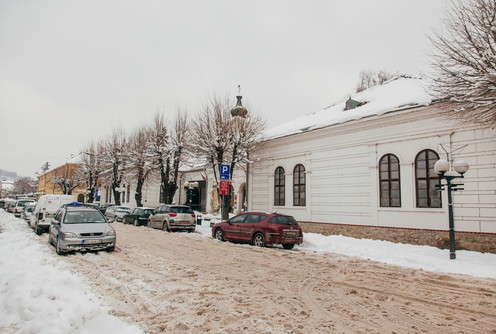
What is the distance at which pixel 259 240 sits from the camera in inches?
535

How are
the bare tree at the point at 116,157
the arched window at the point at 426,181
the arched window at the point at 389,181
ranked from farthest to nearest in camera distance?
the bare tree at the point at 116,157, the arched window at the point at 389,181, the arched window at the point at 426,181

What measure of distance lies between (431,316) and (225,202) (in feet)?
50.7

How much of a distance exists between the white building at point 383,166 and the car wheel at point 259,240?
5.34 m

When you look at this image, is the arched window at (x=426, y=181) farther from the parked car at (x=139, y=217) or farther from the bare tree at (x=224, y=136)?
the parked car at (x=139, y=217)

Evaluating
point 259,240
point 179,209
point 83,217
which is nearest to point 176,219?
point 179,209

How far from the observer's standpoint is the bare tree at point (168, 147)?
983 inches

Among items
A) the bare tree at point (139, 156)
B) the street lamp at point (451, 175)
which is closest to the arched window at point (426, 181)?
the street lamp at point (451, 175)

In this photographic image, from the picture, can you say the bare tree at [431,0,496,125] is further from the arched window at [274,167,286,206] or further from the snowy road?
the arched window at [274,167,286,206]

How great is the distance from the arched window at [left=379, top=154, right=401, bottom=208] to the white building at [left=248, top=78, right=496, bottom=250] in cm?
4

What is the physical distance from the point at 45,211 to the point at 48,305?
46.1 ft

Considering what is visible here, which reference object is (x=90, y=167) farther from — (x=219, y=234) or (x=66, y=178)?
(x=219, y=234)

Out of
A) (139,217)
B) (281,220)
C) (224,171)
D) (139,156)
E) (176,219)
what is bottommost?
(139,217)

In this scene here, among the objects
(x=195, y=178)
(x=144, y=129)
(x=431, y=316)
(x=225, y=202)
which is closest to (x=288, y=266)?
(x=431, y=316)

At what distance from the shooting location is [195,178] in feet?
116
